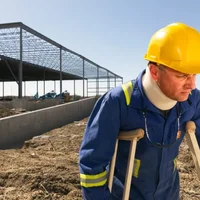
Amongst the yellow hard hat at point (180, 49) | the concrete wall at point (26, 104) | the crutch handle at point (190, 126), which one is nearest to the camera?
the yellow hard hat at point (180, 49)

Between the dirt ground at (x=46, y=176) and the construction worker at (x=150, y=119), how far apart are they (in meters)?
1.99

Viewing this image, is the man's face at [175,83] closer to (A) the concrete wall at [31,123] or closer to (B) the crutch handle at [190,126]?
(B) the crutch handle at [190,126]

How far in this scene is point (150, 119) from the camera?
1.67m

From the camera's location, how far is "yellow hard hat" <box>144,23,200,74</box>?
152 centimetres

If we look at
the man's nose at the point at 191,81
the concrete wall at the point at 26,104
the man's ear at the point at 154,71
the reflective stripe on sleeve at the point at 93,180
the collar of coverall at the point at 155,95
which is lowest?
the concrete wall at the point at 26,104

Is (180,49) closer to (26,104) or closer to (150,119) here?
(150,119)

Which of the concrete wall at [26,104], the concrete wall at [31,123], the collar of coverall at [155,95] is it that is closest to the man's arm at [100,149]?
the collar of coverall at [155,95]

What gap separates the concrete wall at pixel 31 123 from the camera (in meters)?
7.22

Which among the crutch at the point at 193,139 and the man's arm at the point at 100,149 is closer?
the man's arm at the point at 100,149

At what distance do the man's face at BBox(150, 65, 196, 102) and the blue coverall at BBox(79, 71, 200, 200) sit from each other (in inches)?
5.9

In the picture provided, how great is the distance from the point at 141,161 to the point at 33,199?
2.26 metres

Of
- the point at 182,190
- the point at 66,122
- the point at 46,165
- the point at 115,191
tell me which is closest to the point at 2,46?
the point at 66,122

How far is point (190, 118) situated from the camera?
187 cm

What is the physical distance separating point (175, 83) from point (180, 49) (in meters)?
0.20
